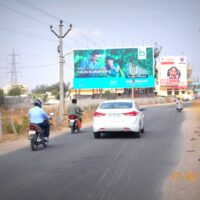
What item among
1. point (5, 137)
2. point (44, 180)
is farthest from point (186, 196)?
point (5, 137)

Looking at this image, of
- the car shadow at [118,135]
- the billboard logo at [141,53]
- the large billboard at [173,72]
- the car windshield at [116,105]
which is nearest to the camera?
the car windshield at [116,105]

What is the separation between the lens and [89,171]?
1011 cm

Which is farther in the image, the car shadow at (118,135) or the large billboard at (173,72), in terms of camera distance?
the large billboard at (173,72)

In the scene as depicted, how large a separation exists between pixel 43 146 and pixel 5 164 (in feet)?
13.9

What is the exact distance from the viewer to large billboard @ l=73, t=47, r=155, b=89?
253ft

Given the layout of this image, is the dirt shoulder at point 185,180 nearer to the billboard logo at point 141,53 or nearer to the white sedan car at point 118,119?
Result: the white sedan car at point 118,119

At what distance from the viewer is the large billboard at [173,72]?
338 feet

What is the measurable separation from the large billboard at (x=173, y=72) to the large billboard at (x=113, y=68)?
2697 cm

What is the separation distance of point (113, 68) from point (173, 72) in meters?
30.4

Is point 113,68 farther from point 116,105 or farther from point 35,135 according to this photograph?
point 35,135

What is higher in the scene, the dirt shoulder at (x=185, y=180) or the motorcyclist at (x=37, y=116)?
the motorcyclist at (x=37, y=116)

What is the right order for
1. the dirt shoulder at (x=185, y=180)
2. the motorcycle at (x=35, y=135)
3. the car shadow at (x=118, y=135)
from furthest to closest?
the car shadow at (x=118, y=135) < the motorcycle at (x=35, y=135) < the dirt shoulder at (x=185, y=180)

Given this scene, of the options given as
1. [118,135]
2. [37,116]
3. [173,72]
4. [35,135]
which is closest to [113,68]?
[173,72]

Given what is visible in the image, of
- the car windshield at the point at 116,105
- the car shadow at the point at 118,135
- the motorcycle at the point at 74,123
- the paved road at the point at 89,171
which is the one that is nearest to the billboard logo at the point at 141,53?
the motorcycle at the point at 74,123
